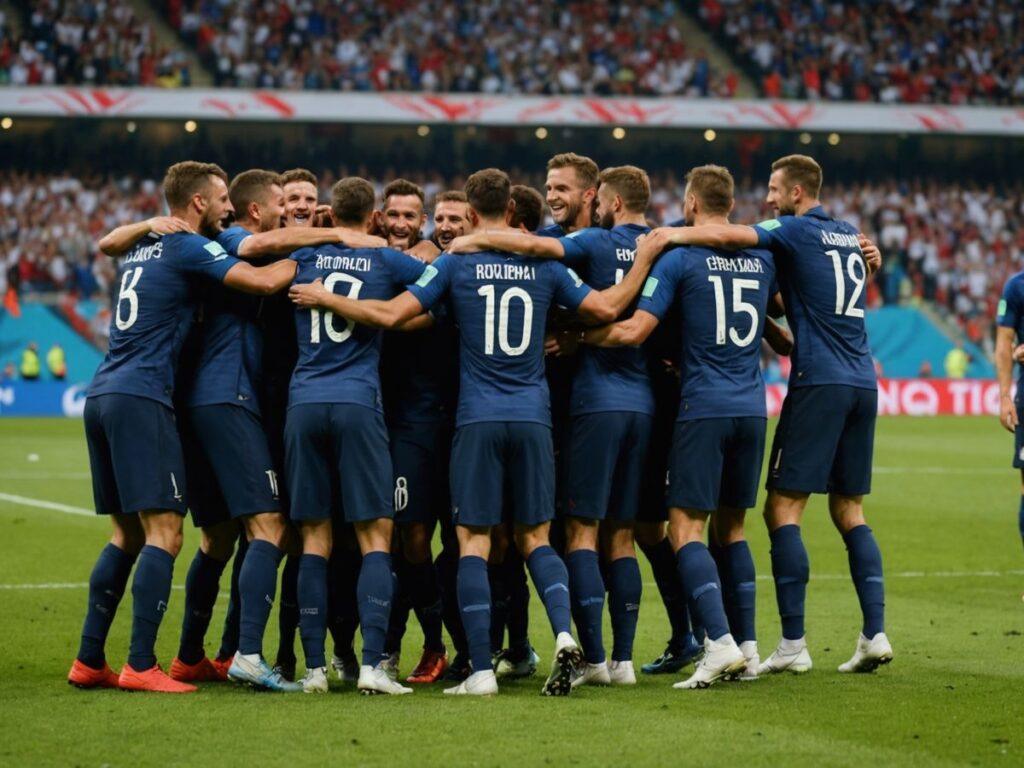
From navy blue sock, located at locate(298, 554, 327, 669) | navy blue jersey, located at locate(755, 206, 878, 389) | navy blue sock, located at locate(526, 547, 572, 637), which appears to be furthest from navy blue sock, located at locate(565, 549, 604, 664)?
navy blue jersey, located at locate(755, 206, 878, 389)

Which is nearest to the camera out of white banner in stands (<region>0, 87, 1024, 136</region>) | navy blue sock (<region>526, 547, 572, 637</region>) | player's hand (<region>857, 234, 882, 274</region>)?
navy blue sock (<region>526, 547, 572, 637</region>)

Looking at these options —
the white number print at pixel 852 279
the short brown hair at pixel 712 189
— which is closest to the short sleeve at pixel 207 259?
the short brown hair at pixel 712 189

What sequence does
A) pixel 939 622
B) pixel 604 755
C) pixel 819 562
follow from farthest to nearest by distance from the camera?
pixel 819 562 < pixel 939 622 < pixel 604 755

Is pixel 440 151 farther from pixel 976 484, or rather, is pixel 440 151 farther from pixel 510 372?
pixel 510 372

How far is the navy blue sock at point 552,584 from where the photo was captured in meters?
Answer: 6.84

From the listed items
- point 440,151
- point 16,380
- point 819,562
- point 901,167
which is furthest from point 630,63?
point 819,562

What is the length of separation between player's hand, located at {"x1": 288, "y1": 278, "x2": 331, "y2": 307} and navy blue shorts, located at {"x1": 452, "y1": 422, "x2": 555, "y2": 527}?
0.89m

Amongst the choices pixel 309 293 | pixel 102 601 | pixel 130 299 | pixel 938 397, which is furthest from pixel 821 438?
pixel 938 397

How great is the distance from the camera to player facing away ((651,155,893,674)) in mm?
7578

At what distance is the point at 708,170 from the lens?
751 centimetres

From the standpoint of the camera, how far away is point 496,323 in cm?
708

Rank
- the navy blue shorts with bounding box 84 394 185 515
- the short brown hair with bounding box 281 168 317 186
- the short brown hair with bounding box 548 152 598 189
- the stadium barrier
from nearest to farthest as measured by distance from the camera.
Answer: the navy blue shorts with bounding box 84 394 185 515 → the short brown hair with bounding box 548 152 598 189 → the short brown hair with bounding box 281 168 317 186 → the stadium barrier

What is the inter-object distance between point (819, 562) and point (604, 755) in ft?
23.4

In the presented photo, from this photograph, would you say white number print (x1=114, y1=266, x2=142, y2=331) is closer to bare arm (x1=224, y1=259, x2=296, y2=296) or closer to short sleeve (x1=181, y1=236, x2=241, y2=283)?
short sleeve (x1=181, y1=236, x2=241, y2=283)
